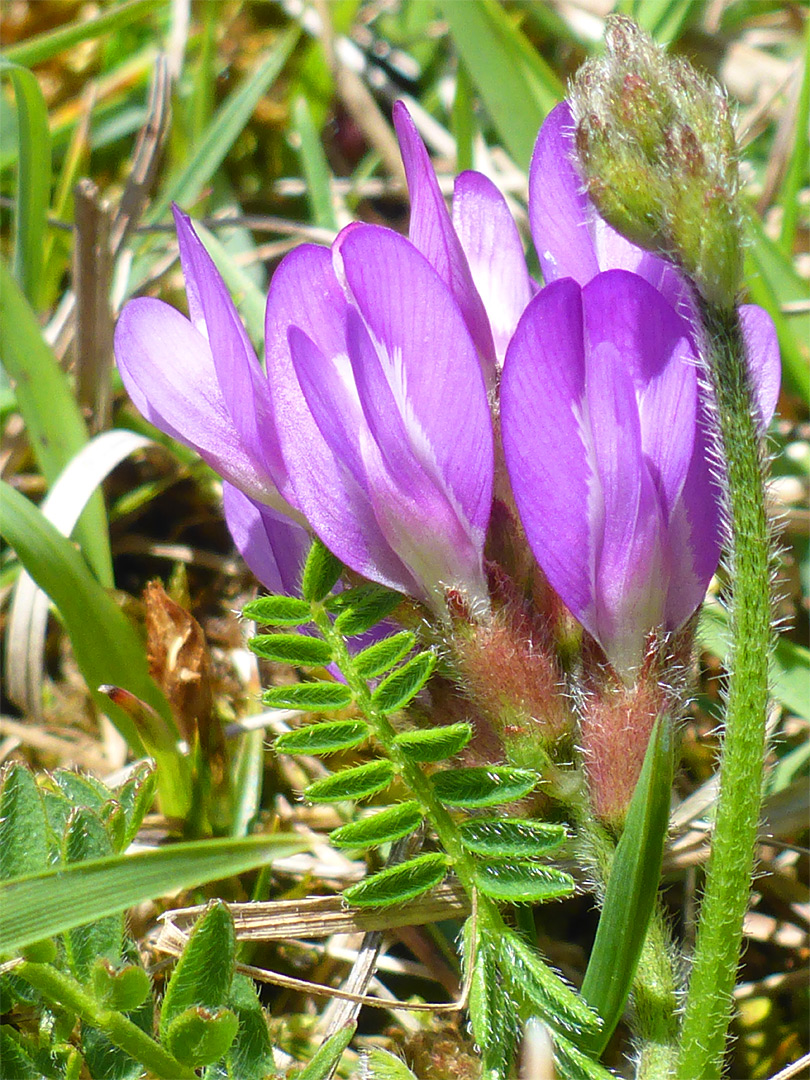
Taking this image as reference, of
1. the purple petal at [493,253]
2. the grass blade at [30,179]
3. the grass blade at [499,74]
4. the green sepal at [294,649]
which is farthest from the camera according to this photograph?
the grass blade at [499,74]

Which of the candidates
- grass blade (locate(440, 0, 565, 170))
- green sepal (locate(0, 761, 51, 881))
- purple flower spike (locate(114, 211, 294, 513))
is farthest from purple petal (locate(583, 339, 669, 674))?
grass blade (locate(440, 0, 565, 170))

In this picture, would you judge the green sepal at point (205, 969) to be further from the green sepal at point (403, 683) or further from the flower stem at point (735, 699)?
the flower stem at point (735, 699)

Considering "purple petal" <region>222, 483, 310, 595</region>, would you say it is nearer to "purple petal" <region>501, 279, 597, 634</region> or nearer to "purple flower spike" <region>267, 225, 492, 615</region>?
"purple flower spike" <region>267, 225, 492, 615</region>

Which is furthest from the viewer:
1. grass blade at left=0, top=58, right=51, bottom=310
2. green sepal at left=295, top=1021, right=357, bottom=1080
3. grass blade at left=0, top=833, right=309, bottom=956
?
grass blade at left=0, top=58, right=51, bottom=310

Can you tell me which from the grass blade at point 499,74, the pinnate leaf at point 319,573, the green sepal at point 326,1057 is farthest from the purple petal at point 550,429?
the grass blade at point 499,74

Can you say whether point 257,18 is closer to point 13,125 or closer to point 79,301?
point 13,125

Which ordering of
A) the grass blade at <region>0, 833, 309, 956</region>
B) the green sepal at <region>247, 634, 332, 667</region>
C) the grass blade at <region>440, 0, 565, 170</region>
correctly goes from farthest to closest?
the grass blade at <region>440, 0, 565, 170</region> < the green sepal at <region>247, 634, 332, 667</region> < the grass blade at <region>0, 833, 309, 956</region>
